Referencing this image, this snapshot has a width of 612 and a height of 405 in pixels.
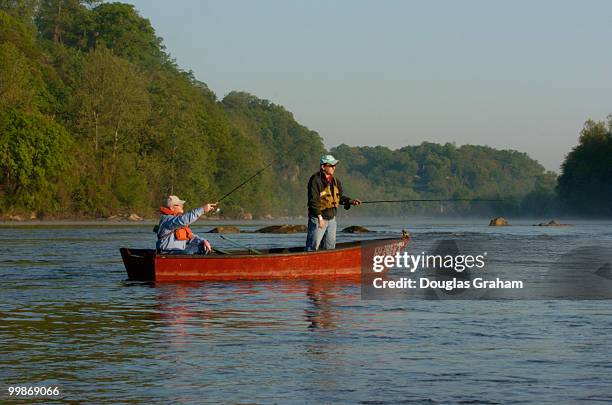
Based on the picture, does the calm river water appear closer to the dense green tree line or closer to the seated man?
the seated man

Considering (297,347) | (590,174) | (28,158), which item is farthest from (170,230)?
(590,174)

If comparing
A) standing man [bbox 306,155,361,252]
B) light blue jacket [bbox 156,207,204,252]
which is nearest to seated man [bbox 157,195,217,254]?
light blue jacket [bbox 156,207,204,252]

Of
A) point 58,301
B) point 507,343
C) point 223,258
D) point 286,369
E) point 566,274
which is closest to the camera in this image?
point 286,369

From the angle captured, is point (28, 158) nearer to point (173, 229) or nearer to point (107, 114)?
point (107, 114)

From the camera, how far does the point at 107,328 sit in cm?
1398

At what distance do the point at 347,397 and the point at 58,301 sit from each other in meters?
9.66

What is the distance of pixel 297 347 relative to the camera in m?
12.2

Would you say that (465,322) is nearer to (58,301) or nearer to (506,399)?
(506,399)

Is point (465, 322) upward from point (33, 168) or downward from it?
downward

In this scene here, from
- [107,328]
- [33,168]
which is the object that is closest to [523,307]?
[107,328]

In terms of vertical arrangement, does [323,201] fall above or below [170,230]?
above

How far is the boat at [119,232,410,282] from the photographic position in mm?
21266

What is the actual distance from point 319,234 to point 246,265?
1.71m

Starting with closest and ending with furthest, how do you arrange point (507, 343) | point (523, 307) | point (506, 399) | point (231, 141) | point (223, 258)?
point (506, 399)
point (507, 343)
point (523, 307)
point (223, 258)
point (231, 141)
